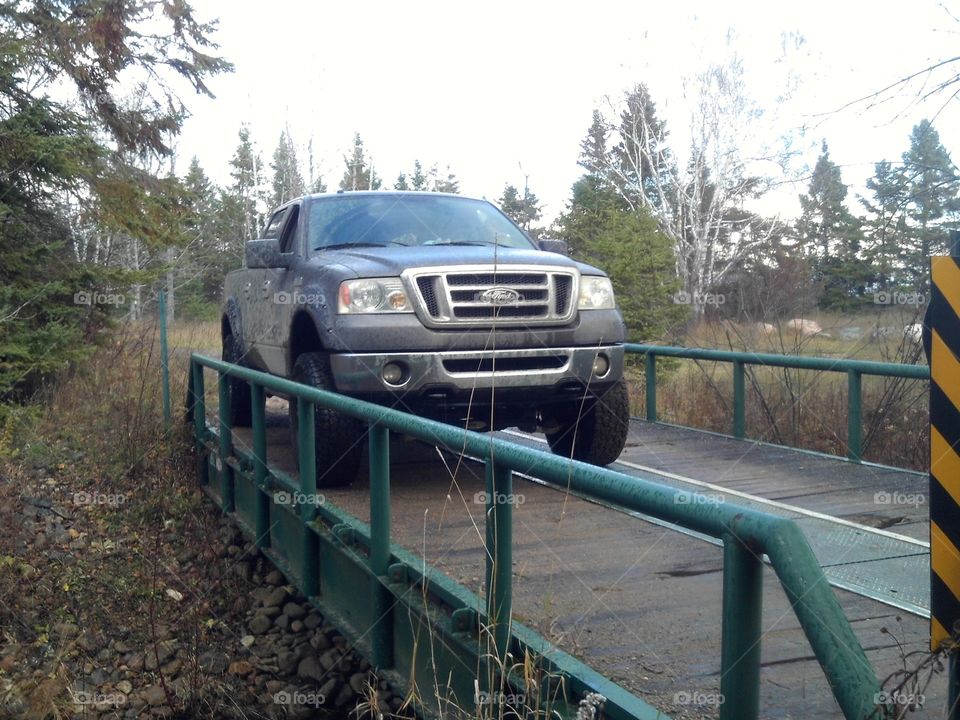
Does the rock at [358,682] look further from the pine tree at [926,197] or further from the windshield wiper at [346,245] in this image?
the pine tree at [926,197]

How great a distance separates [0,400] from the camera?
11.0 metres

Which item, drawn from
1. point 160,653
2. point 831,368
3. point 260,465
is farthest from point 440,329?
point 831,368

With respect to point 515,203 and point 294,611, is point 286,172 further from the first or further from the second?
point 294,611

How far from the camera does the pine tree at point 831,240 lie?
41.6ft

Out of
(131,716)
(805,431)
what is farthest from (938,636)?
(805,431)

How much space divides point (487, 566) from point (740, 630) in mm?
1317

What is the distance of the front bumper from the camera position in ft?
19.0

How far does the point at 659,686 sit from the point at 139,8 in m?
15.5

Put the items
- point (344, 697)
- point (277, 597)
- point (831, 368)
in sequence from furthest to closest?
point (831, 368) → point (277, 597) → point (344, 697)

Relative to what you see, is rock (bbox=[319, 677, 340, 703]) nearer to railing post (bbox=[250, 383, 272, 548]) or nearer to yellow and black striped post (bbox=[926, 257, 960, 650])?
railing post (bbox=[250, 383, 272, 548])

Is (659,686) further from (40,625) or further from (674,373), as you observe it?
(674,373)

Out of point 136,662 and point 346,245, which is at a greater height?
point 346,245

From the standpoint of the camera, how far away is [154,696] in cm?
598

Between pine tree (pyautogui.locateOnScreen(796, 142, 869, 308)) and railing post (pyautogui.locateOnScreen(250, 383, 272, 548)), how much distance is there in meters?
6.61
